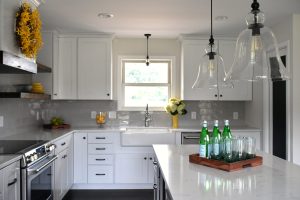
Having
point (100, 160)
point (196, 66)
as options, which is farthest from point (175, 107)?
point (100, 160)

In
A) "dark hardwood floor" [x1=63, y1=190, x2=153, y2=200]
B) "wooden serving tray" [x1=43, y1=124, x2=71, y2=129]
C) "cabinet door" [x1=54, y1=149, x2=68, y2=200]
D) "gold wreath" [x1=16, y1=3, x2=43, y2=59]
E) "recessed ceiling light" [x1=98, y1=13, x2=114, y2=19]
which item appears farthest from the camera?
"wooden serving tray" [x1=43, y1=124, x2=71, y2=129]

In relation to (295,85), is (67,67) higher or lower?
higher

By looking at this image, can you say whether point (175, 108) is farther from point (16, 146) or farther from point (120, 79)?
point (16, 146)

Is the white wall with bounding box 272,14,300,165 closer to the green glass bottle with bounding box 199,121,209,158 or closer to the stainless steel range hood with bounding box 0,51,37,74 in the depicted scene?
the green glass bottle with bounding box 199,121,209,158

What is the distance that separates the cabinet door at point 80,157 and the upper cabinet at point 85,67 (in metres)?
0.66

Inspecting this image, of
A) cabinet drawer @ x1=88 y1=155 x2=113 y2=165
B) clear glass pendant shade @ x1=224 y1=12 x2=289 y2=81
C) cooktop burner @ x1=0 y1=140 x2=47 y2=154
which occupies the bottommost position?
cabinet drawer @ x1=88 y1=155 x2=113 y2=165

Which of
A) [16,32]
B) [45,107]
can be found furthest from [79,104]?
[16,32]

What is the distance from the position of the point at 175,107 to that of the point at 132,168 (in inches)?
45.8

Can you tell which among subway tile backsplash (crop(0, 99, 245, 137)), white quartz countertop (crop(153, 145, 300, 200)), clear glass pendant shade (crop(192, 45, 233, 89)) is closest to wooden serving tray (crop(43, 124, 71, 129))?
subway tile backsplash (crop(0, 99, 245, 137))

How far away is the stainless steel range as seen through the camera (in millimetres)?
2371

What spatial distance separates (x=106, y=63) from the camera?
4.47 m

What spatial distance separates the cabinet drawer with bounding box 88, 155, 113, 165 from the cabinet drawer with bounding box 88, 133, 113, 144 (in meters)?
0.21

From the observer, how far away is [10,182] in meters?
2.12

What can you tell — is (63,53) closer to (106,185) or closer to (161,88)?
(161,88)
